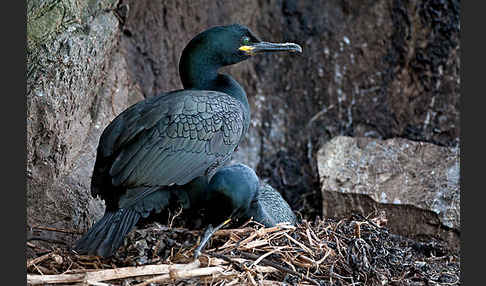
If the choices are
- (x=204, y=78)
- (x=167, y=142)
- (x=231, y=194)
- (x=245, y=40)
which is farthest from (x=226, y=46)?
Answer: (x=231, y=194)

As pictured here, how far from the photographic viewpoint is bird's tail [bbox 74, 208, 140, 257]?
11.2 ft

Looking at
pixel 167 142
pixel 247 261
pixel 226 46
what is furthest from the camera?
pixel 226 46

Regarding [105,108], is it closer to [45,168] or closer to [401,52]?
[45,168]

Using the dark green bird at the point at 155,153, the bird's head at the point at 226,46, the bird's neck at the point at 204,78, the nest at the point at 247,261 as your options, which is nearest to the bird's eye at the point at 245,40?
the bird's head at the point at 226,46

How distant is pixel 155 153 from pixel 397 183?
7.62ft

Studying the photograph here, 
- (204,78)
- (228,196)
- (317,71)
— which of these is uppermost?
(204,78)

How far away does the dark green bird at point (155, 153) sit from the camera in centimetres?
361

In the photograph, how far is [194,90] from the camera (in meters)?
4.15

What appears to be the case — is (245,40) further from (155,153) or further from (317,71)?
(317,71)

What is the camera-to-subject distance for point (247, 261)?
3471 mm

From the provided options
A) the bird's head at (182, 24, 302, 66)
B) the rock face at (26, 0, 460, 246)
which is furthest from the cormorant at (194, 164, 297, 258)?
the rock face at (26, 0, 460, 246)

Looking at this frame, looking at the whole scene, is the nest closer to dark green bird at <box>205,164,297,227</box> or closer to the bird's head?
dark green bird at <box>205,164,297,227</box>

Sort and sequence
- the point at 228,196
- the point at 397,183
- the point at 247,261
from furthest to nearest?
the point at 397,183 → the point at 228,196 → the point at 247,261

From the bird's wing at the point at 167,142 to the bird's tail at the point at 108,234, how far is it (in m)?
0.17
